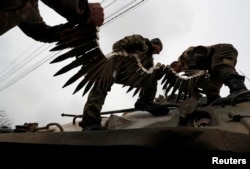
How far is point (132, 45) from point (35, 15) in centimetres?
211

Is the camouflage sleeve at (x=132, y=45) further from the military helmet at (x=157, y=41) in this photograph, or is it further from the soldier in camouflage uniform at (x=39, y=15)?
the soldier in camouflage uniform at (x=39, y=15)

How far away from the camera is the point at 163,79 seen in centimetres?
461

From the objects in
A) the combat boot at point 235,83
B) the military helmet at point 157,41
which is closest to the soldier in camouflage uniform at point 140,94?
the military helmet at point 157,41

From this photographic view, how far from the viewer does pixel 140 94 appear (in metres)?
4.59

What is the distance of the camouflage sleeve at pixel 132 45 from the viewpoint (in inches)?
172

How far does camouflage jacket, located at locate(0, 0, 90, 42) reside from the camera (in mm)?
2245

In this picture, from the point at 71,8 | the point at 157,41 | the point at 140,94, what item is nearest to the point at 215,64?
the point at 157,41

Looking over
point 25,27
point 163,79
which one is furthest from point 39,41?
point 163,79

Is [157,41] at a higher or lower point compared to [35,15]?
higher

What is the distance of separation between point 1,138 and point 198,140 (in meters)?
1.17

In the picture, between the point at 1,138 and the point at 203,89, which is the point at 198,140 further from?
the point at 203,89

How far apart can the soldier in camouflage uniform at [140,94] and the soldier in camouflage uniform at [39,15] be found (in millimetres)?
1264

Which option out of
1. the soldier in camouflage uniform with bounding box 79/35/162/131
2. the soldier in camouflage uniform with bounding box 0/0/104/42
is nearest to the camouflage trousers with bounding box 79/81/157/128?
the soldier in camouflage uniform with bounding box 79/35/162/131
